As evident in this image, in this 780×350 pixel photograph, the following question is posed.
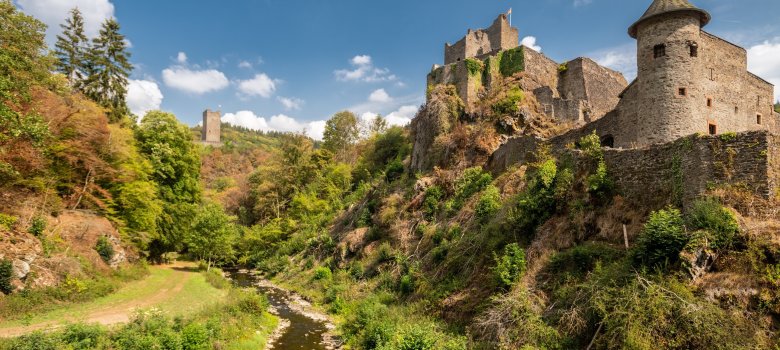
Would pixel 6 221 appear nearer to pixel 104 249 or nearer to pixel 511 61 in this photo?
pixel 104 249

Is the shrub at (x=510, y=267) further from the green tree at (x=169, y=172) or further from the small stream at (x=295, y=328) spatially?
the green tree at (x=169, y=172)

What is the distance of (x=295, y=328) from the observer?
67.5 ft

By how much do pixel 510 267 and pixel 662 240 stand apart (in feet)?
15.9

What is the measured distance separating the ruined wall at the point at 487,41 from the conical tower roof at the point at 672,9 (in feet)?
55.2

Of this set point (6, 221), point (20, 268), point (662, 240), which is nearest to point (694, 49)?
point (662, 240)

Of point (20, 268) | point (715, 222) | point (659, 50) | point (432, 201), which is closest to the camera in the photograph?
point (715, 222)

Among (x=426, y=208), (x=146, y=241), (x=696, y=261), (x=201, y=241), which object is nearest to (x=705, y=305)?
(x=696, y=261)

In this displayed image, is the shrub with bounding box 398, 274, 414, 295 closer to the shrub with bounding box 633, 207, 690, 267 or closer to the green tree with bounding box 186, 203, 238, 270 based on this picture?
the shrub with bounding box 633, 207, 690, 267

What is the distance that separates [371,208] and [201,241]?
14.6m

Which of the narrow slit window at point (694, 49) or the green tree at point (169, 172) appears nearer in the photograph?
the narrow slit window at point (694, 49)

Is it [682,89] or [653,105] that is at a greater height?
[682,89]

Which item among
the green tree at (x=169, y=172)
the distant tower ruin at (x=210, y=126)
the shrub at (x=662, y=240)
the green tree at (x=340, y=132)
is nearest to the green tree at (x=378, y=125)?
the green tree at (x=340, y=132)

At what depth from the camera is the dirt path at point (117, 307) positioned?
14477 millimetres

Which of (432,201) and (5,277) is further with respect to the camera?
(432,201)
